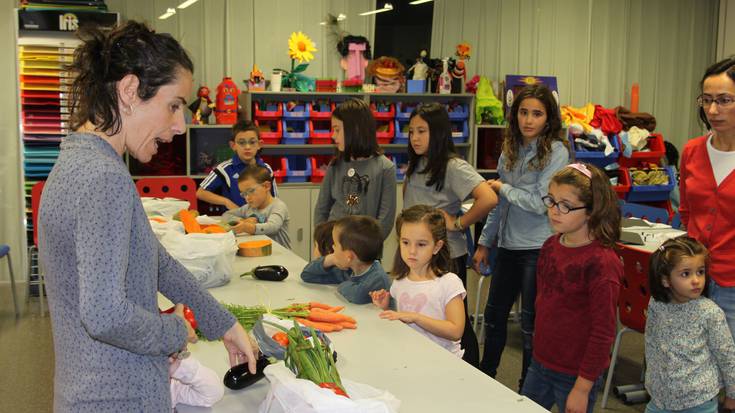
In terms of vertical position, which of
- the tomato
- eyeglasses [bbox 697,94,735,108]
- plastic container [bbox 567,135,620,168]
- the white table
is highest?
eyeglasses [bbox 697,94,735,108]

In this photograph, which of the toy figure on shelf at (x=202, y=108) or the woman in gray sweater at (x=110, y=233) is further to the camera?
the toy figure on shelf at (x=202, y=108)

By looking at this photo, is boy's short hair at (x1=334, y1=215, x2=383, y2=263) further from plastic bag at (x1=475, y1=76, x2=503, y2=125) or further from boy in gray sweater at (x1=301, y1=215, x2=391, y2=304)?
plastic bag at (x1=475, y1=76, x2=503, y2=125)

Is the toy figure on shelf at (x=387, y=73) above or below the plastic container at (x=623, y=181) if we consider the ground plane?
Answer: above

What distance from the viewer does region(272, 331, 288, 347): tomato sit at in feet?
5.74

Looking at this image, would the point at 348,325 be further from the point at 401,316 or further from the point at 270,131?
the point at 270,131

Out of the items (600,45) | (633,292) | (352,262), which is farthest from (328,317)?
(600,45)

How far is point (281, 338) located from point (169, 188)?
10.5 feet

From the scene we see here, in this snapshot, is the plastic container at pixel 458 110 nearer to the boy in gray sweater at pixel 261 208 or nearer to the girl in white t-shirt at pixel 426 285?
the boy in gray sweater at pixel 261 208

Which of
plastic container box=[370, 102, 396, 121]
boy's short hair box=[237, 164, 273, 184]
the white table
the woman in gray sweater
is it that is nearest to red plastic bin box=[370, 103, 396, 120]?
plastic container box=[370, 102, 396, 121]

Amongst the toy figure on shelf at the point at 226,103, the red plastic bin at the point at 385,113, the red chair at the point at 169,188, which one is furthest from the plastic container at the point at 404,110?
the red chair at the point at 169,188

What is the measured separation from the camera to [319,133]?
6.23 meters

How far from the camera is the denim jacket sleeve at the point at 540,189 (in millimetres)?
2842

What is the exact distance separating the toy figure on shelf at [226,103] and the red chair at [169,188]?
1.29 meters

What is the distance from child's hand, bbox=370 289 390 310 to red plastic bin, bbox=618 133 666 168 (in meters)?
4.92
